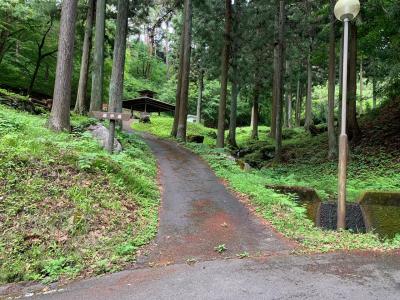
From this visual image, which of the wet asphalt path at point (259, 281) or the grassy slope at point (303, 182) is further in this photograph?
the grassy slope at point (303, 182)

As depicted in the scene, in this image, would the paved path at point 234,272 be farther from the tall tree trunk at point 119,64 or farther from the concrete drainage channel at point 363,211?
the tall tree trunk at point 119,64

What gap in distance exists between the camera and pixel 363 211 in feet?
29.0

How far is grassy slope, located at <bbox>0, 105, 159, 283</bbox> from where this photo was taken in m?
5.36

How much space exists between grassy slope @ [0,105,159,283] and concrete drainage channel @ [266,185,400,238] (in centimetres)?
347

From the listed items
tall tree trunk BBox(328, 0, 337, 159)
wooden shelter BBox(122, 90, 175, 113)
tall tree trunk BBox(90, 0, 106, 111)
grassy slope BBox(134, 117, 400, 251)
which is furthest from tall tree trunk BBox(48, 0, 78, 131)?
wooden shelter BBox(122, 90, 175, 113)

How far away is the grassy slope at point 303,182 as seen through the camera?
6.34 metres

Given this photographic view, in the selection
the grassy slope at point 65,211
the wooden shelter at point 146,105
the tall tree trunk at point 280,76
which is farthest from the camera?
the wooden shelter at point 146,105

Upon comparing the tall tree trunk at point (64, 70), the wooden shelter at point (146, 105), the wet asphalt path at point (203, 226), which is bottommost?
the wet asphalt path at point (203, 226)

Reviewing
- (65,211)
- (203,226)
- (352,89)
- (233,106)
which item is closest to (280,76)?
(352,89)

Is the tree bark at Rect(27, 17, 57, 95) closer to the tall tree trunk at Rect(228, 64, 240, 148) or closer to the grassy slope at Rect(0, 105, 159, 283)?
the tall tree trunk at Rect(228, 64, 240, 148)

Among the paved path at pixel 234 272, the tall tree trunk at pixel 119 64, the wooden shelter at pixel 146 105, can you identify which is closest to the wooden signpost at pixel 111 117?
the tall tree trunk at pixel 119 64

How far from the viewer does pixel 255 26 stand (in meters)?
21.1

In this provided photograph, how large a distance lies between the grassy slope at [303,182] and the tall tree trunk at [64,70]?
497 centimetres

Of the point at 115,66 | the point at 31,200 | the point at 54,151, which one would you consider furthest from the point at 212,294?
the point at 115,66
